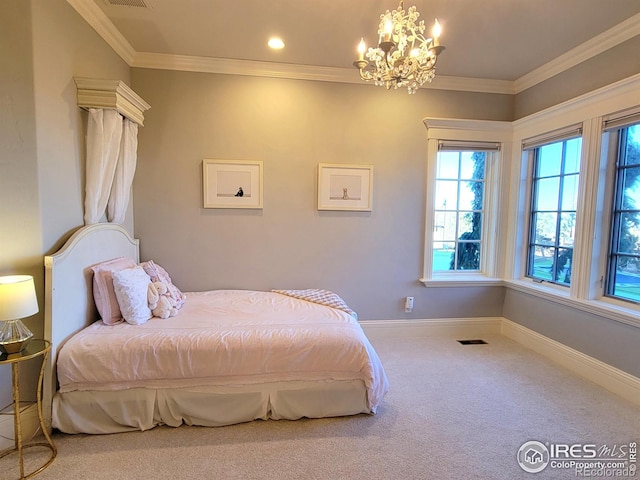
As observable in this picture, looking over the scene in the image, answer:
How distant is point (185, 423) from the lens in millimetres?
2064

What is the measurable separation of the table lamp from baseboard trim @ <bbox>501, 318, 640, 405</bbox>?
381cm

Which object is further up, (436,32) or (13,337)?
(436,32)

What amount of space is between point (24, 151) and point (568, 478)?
11.2 ft

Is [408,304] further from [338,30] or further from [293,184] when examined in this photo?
[338,30]

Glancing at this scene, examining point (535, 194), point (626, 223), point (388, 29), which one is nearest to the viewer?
point (388, 29)

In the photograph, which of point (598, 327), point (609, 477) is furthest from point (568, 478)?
point (598, 327)

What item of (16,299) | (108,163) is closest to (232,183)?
(108,163)

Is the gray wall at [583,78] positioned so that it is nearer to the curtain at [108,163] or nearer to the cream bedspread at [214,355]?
the cream bedspread at [214,355]

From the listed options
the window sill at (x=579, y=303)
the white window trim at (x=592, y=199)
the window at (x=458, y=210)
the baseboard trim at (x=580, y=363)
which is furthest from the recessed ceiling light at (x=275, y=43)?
the baseboard trim at (x=580, y=363)

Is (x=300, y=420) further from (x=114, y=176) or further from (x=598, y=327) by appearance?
(x=598, y=327)

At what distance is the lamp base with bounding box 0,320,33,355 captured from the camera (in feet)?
5.33

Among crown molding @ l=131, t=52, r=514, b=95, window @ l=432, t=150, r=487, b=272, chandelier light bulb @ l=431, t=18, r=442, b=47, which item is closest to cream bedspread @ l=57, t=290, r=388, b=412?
chandelier light bulb @ l=431, t=18, r=442, b=47

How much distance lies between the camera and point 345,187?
11.0 ft

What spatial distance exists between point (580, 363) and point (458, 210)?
1.76 metres
